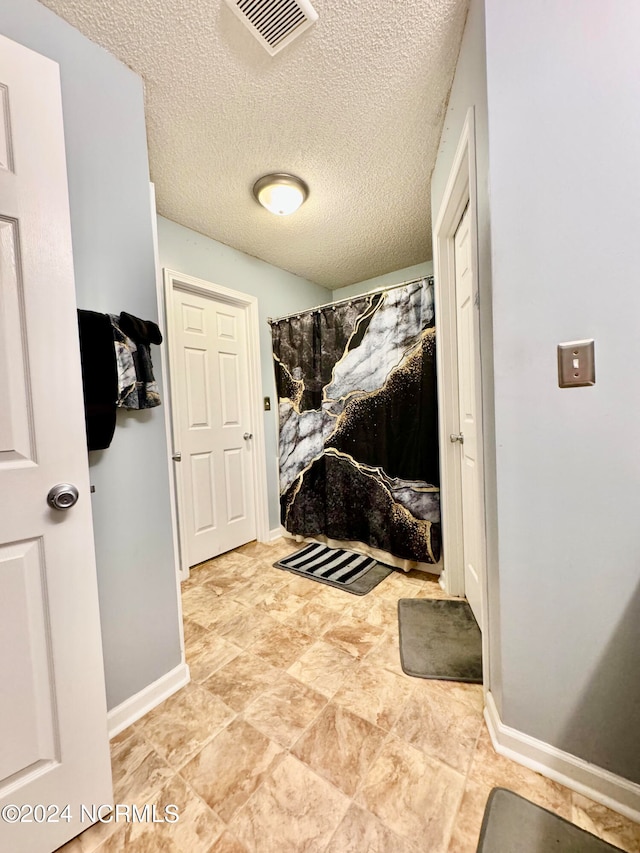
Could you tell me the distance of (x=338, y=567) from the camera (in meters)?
2.14

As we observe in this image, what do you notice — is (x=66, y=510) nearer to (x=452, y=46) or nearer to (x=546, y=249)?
(x=546, y=249)

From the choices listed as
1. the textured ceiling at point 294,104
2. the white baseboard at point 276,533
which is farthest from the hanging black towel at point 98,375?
the white baseboard at point 276,533

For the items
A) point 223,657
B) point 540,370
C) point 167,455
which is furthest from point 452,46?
point 223,657

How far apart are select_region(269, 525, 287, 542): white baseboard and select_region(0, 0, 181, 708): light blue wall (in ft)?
4.55

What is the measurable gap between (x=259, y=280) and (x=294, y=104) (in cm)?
133

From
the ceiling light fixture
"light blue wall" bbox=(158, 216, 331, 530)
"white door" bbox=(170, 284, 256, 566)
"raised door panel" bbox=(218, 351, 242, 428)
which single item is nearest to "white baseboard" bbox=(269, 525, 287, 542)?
"light blue wall" bbox=(158, 216, 331, 530)

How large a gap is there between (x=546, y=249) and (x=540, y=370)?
1.04ft

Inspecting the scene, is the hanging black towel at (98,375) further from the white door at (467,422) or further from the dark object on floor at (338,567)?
the dark object on floor at (338,567)

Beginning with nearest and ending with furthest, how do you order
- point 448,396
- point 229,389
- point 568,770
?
1. point 568,770
2. point 448,396
3. point 229,389

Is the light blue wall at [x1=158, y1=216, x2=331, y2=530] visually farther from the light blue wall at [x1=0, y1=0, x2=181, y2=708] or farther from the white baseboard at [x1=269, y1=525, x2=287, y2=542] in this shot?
the light blue wall at [x1=0, y1=0, x2=181, y2=708]

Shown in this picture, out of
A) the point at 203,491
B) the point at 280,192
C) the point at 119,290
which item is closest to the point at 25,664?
the point at 119,290

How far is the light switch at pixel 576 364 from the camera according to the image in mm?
808

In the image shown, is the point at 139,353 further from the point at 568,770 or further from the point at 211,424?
the point at 568,770

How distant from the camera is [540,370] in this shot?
86 centimetres
